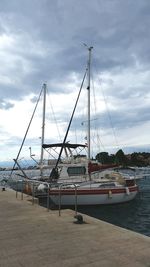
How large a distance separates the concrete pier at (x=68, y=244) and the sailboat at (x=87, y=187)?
756cm

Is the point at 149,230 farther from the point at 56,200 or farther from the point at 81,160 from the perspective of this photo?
the point at 81,160

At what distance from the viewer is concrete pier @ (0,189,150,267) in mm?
6297

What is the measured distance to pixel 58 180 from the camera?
934 inches

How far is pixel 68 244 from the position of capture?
755 cm

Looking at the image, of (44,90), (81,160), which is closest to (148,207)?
(81,160)

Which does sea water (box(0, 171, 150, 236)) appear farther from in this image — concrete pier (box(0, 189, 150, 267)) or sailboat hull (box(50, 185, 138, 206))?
concrete pier (box(0, 189, 150, 267))

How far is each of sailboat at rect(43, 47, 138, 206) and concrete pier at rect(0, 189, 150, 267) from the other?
7.56 meters

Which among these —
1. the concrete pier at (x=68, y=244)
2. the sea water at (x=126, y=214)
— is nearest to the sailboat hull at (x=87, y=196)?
the sea water at (x=126, y=214)

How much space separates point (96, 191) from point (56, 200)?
8.14ft

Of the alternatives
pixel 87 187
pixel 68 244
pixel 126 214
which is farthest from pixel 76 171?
pixel 68 244

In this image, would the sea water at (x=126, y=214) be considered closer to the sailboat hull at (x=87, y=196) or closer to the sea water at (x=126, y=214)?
the sea water at (x=126, y=214)

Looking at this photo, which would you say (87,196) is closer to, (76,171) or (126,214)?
(126,214)

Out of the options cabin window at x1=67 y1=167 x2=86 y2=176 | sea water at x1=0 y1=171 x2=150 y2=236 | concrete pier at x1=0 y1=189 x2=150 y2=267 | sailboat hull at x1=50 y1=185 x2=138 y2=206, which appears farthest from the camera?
cabin window at x1=67 y1=167 x2=86 y2=176

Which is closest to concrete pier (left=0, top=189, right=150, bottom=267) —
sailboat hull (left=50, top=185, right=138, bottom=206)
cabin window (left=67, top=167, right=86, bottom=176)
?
sailboat hull (left=50, top=185, right=138, bottom=206)
